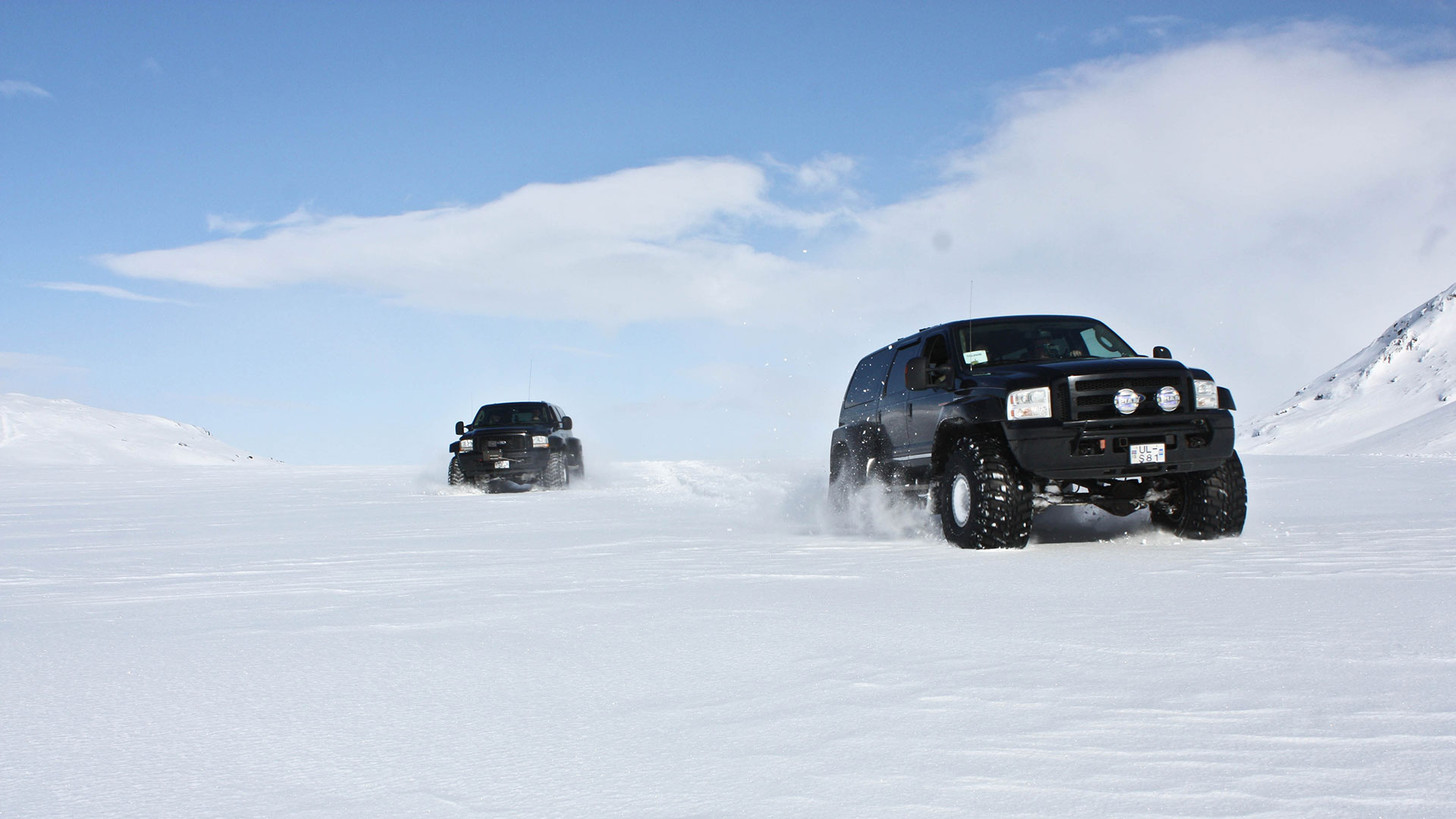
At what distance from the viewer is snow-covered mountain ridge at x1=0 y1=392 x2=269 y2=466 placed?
44.2 m

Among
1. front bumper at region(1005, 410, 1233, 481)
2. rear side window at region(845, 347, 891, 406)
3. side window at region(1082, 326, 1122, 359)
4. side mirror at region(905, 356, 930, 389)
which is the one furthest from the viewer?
rear side window at region(845, 347, 891, 406)

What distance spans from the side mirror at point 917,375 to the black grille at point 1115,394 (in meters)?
1.29

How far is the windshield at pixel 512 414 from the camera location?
18.9 m

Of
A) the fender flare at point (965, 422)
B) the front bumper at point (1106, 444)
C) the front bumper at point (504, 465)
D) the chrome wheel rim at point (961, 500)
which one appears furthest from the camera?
the front bumper at point (504, 465)

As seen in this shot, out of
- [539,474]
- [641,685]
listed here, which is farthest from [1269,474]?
[641,685]

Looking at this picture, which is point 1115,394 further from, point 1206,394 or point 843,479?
point 843,479

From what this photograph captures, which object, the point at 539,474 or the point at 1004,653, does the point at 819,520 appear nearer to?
the point at 1004,653

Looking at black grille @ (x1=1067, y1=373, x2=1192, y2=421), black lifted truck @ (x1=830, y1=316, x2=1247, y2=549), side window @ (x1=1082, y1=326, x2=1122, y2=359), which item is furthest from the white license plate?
side window @ (x1=1082, y1=326, x2=1122, y2=359)

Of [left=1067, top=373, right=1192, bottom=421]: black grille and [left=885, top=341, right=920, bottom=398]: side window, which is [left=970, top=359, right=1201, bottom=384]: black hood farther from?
Result: [left=885, top=341, right=920, bottom=398]: side window

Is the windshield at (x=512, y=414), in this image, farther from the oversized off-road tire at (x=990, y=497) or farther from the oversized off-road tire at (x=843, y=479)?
the oversized off-road tire at (x=990, y=497)

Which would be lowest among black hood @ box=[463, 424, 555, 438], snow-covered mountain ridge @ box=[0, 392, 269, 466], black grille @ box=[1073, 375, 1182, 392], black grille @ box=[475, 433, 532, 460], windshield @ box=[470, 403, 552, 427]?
black grille @ box=[1073, 375, 1182, 392]

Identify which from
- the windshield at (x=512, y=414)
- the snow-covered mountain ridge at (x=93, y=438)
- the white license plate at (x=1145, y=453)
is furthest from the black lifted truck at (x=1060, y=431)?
the snow-covered mountain ridge at (x=93, y=438)

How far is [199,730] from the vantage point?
3.00 m

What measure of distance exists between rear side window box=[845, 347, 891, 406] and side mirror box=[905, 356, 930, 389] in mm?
1656
